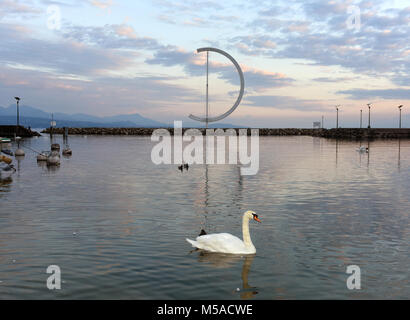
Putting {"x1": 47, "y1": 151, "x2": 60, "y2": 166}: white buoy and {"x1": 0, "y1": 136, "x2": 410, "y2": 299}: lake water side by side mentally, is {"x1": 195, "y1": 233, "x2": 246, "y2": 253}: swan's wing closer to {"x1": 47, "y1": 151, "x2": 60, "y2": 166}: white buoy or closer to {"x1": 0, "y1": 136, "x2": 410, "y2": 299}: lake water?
{"x1": 0, "y1": 136, "x2": 410, "y2": 299}: lake water

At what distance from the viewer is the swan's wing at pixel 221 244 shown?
1506cm

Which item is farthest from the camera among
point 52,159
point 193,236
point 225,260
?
point 52,159

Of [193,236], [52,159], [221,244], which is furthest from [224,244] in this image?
[52,159]

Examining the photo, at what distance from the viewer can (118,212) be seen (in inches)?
903

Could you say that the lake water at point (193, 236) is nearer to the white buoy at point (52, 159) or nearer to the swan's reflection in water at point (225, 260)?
the swan's reflection in water at point (225, 260)

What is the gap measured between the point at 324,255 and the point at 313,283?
289 centimetres

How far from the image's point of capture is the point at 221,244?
49.6 ft

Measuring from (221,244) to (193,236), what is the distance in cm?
307

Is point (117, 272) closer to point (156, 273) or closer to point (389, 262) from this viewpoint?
point (156, 273)

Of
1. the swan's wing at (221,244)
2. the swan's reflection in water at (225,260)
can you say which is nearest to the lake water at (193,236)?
the swan's reflection in water at (225,260)

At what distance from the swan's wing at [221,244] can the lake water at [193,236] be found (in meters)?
0.27

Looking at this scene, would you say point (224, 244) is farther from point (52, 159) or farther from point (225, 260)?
point (52, 159)

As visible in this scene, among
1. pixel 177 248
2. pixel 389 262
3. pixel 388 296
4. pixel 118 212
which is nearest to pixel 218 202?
pixel 118 212

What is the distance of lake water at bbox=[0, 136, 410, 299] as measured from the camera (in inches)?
486
